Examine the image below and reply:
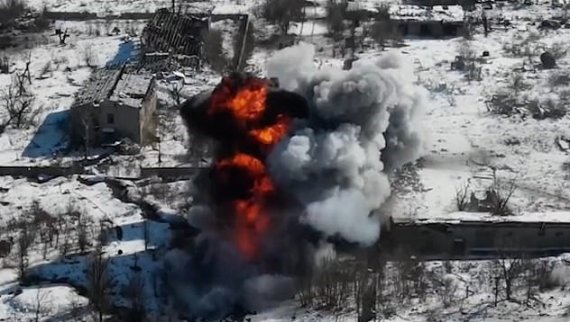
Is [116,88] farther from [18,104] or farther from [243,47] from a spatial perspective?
[243,47]

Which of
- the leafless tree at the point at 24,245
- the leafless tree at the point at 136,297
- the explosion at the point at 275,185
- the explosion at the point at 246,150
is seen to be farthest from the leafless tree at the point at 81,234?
the explosion at the point at 246,150

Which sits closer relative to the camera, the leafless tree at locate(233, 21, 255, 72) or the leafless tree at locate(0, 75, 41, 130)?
the leafless tree at locate(0, 75, 41, 130)

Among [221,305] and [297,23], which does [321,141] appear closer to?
[221,305]

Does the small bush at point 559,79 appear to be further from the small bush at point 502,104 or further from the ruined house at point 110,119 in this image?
the ruined house at point 110,119

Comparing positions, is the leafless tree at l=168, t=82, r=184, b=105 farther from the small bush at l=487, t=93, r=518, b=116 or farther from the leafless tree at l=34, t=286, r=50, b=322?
the leafless tree at l=34, t=286, r=50, b=322

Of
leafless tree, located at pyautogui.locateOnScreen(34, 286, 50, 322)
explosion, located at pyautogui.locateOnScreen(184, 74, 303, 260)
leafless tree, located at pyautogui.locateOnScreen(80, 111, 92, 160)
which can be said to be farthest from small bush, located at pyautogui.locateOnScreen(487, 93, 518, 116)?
leafless tree, located at pyautogui.locateOnScreen(34, 286, 50, 322)

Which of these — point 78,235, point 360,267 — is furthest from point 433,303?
point 78,235

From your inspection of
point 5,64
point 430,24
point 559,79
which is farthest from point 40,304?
point 430,24
